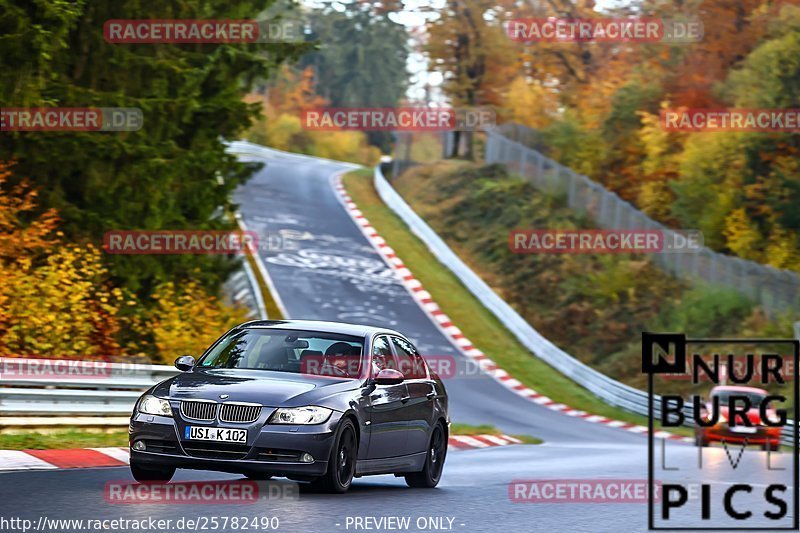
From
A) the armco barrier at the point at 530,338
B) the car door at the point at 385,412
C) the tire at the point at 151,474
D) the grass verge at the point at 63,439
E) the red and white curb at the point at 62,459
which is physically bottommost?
the armco barrier at the point at 530,338

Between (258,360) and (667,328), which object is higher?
(258,360)

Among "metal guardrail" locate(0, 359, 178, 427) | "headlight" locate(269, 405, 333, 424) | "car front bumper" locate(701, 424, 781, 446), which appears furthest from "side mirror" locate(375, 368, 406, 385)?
"car front bumper" locate(701, 424, 781, 446)

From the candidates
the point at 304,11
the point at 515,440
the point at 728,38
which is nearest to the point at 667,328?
the point at 515,440

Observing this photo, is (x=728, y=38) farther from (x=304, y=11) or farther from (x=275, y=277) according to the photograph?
(x=304, y=11)

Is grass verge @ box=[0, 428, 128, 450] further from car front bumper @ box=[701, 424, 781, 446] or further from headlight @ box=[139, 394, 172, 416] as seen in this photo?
car front bumper @ box=[701, 424, 781, 446]

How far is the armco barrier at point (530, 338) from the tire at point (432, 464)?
600 inches

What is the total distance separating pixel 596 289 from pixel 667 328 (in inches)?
147

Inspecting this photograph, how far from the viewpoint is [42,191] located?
2331cm

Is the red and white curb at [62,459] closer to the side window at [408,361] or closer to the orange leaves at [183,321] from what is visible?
the side window at [408,361]

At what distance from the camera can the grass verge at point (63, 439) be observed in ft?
50.5

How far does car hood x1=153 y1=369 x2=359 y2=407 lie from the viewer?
11.6 meters

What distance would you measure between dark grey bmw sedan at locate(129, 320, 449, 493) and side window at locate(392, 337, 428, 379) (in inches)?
1.0

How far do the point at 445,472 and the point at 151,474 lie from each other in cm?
598

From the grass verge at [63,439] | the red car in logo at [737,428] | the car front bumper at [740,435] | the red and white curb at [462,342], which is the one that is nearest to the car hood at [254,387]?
the grass verge at [63,439]
